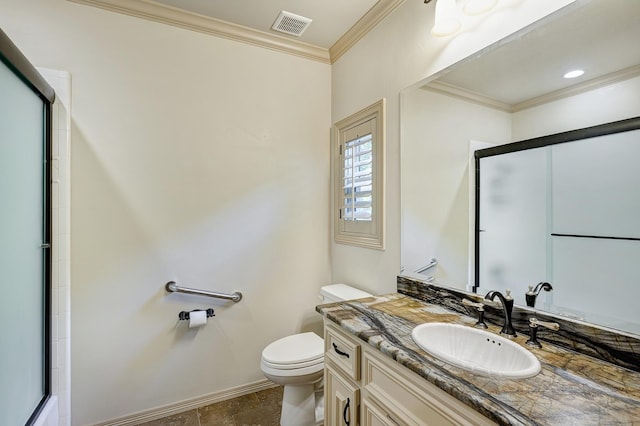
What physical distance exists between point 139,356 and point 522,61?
2.56m

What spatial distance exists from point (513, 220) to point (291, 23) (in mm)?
1868

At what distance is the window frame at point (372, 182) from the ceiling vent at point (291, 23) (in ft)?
2.29

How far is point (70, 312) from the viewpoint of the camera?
170 centimetres

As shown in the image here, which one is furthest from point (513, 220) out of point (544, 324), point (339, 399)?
point (339, 399)

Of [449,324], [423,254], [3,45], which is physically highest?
[3,45]

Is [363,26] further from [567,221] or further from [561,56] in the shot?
[567,221]

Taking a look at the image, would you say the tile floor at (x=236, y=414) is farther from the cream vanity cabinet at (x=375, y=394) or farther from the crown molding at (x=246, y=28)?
the crown molding at (x=246, y=28)

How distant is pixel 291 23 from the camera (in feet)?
6.79

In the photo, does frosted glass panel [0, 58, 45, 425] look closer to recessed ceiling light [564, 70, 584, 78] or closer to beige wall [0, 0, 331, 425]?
beige wall [0, 0, 331, 425]

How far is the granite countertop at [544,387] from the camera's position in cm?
69

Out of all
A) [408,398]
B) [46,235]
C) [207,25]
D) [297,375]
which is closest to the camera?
[408,398]

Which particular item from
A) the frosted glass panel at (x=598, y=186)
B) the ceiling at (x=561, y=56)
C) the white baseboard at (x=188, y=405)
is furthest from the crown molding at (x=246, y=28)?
the white baseboard at (x=188, y=405)

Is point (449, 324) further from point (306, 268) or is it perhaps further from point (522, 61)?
point (306, 268)

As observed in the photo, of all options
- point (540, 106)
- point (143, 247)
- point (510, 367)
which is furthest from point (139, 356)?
point (540, 106)
